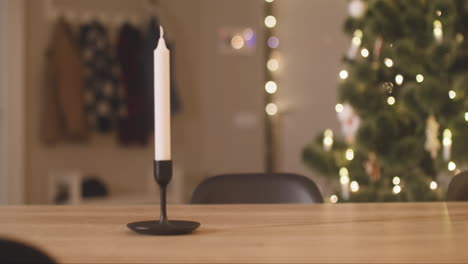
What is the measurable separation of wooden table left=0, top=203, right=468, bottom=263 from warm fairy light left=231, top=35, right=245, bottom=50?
3.45 m

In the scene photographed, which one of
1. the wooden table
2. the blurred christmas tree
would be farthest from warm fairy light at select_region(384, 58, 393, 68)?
the wooden table

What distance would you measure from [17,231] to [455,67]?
2.13 m

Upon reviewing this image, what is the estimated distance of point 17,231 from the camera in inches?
40.5

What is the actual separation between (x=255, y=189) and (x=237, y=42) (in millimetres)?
3173

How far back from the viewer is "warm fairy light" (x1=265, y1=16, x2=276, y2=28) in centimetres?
463

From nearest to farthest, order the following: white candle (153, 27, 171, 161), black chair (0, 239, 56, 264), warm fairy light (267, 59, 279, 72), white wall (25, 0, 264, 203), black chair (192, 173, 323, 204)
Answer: black chair (0, 239, 56, 264) < white candle (153, 27, 171, 161) < black chair (192, 173, 323, 204) < white wall (25, 0, 264, 203) < warm fairy light (267, 59, 279, 72)

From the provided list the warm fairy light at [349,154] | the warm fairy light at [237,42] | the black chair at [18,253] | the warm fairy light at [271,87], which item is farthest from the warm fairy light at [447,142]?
the black chair at [18,253]

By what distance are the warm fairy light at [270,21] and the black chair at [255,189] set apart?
10.0ft

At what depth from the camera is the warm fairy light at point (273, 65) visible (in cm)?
459

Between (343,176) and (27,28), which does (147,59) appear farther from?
(343,176)

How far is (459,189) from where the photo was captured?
1.64m

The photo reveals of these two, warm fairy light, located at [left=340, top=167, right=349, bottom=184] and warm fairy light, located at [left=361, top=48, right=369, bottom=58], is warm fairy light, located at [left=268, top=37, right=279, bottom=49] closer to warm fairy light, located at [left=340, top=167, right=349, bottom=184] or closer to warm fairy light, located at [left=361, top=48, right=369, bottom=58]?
warm fairy light, located at [left=361, top=48, right=369, bottom=58]

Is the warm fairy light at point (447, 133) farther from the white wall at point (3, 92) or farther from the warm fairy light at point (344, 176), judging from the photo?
the white wall at point (3, 92)

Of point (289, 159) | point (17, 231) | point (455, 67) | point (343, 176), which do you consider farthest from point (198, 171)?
point (17, 231)
